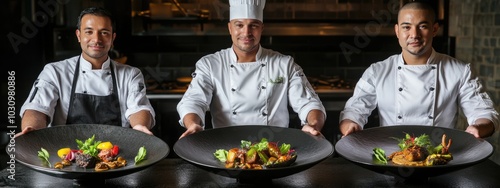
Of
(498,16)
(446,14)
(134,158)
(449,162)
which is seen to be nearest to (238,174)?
(134,158)

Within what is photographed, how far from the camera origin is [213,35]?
5.75 meters

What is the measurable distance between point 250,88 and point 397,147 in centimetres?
96

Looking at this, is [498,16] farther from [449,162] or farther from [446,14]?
[449,162]

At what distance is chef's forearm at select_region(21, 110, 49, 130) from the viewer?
3232 mm

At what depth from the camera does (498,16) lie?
511 cm

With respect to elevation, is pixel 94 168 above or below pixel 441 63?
below

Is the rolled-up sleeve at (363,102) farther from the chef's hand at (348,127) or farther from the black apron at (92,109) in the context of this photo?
the black apron at (92,109)

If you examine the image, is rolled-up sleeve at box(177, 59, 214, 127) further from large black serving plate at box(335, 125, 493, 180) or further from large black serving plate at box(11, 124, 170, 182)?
large black serving plate at box(335, 125, 493, 180)

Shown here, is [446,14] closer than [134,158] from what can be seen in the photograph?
No

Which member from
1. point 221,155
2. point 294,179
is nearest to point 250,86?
point 221,155

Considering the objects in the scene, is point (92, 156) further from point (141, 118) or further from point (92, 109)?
point (92, 109)

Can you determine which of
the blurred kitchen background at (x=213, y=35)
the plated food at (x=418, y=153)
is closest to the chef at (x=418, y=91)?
the plated food at (x=418, y=153)

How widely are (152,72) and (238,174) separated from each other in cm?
356

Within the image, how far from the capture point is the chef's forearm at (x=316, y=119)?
332cm
